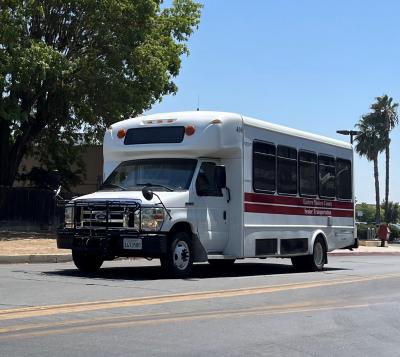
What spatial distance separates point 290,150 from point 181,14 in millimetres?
17553

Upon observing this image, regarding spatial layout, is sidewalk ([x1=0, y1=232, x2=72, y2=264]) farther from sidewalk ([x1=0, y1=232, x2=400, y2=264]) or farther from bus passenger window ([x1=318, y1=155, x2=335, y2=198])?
bus passenger window ([x1=318, y1=155, x2=335, y2=198])

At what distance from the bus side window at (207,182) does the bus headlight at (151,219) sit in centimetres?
119

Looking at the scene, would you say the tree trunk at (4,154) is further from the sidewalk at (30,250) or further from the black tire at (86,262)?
the black tire at (86,262)

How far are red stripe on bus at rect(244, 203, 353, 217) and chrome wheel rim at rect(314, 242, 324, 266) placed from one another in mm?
779

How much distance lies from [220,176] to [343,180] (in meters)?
5.41

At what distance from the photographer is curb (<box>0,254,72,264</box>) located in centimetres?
1577

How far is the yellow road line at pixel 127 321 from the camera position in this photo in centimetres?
729

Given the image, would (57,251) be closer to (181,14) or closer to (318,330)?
(318,330)

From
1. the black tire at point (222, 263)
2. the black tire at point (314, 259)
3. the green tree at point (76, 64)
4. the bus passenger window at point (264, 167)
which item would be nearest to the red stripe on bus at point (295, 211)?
the bus passenger window at point (264, 167)

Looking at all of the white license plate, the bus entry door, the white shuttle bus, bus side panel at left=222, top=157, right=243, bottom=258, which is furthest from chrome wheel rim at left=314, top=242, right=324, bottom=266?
the white license plate

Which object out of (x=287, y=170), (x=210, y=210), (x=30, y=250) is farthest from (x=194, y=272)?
(x=30, y=250)

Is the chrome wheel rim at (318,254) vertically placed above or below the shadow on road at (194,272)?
above

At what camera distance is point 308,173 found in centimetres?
1616

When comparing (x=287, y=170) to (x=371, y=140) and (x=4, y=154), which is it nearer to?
(x=4, y=154)
